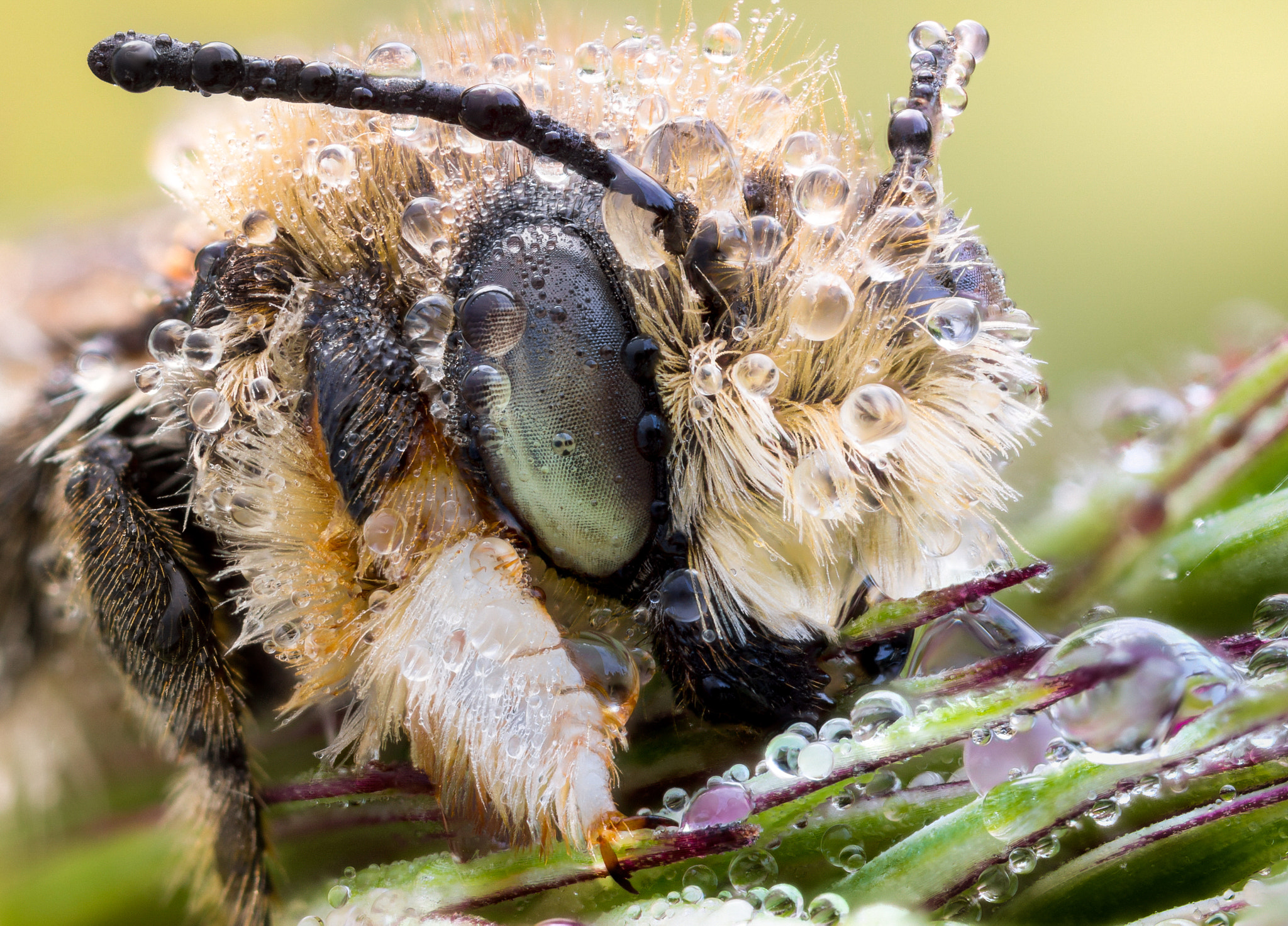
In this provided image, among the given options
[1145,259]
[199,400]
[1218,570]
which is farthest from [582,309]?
[1145,259]

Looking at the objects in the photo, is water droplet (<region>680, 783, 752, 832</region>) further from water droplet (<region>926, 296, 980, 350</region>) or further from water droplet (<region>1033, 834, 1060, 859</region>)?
water droplet (<region>926, 296, 980, 350</region>)

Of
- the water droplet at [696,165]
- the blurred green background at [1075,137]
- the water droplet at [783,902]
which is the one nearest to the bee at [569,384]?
the water droplet at [696,165]

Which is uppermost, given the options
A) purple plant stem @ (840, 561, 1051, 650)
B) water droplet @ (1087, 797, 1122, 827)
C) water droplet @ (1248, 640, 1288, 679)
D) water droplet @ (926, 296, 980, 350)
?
water droplet @ (926, 296, 980, 350)

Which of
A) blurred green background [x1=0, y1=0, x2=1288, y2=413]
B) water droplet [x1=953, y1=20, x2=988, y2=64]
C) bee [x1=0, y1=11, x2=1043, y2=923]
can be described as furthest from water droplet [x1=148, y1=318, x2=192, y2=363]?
blurred green background [x1=0, y1=0, x2=1288, y2=413]

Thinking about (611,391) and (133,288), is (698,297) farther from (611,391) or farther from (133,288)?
(133,288)

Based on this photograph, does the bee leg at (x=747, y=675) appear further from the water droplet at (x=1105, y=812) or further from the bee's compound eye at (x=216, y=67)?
the bee's compound eye at (x=216, y=67)

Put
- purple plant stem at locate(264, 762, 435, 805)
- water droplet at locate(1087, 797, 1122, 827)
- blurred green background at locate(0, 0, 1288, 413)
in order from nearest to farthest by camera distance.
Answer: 1. water droplet at locate(1087, 797, 1122, 827)
2. purple plant stem at locate(264, 762, 435, 805)
3. blurred green background at locate(0, 0, 1288, 413)
